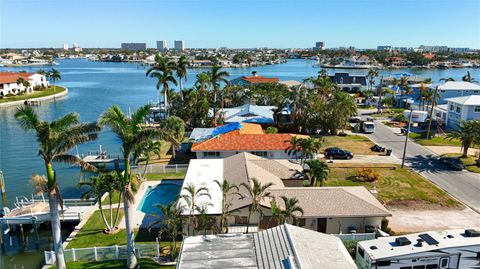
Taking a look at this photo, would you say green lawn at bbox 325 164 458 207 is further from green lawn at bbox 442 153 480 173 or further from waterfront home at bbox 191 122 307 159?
green lawn at bbox 442 153 480 173

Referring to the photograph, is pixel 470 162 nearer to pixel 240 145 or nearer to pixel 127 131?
pixel 240 145

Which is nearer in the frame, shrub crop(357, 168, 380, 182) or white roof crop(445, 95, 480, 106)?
shrub crop(357, 168, 380, 182)

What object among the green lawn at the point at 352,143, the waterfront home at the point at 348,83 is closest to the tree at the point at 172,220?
the green lawn at the point at 352,143

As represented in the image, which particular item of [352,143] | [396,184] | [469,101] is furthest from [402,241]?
[469,101]

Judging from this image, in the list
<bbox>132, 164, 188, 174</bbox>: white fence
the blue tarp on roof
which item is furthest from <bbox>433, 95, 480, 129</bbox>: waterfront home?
<bbox>132, 164, 188, 174</bbox>: white fence

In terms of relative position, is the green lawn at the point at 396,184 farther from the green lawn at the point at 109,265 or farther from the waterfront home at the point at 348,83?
the waterfront home at the point at 348,83

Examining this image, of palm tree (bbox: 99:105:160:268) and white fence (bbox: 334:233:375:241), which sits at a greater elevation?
palm tree (bbox: 99:105:160:268)

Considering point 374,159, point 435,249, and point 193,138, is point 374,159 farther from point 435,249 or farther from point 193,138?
point 435,249
